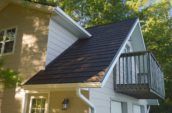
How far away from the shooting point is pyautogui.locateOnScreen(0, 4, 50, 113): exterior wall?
8.73 m

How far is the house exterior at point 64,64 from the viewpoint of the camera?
24.3ft

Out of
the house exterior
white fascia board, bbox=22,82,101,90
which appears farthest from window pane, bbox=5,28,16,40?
white fascia board, bbox=22,82,101,90

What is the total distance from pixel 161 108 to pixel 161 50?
4.80 metres

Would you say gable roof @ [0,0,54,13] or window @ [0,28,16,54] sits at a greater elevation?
gable roof @ [0,0,54,13]

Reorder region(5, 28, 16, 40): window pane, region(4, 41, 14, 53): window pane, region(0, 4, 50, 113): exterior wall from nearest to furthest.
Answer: region(0, 4, 50, 113): exterior wall → region(4, 41, 14, 53): window pane → region(5, 28, 16, 40): window pane

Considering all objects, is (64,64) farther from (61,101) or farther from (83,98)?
(83,98)

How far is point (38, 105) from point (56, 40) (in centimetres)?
262

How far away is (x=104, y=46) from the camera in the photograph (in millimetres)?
9023

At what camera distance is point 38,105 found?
27.2 feet

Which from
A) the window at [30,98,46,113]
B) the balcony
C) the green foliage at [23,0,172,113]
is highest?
the green foliage at [23,0,172,113]

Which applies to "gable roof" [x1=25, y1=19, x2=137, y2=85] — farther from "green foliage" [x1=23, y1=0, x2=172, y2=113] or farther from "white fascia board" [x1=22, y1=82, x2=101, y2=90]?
"green foliage" [x1=23, y1=0, x2=172, y2=113]

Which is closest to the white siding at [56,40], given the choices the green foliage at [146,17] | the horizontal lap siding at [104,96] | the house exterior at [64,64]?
the house exterior at [64,64]

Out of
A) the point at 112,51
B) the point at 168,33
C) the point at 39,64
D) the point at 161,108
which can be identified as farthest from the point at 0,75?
the point at 168,33

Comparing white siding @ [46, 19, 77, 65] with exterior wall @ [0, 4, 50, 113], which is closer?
exterior wall @ [0, 4, 50, 113]
